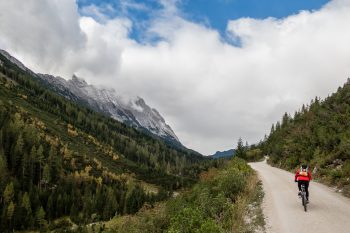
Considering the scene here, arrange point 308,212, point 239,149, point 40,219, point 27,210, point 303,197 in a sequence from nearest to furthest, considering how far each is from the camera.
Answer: point 308,212 < point 303,197 < point 239,149 < point 40,219 < point 27,210

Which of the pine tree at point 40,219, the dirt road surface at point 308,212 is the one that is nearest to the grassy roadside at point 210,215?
the dirt road surface at point 308,212

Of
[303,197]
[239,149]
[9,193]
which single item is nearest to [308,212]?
[303,197]

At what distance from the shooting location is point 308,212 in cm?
2028

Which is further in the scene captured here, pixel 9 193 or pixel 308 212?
pixel 9 193

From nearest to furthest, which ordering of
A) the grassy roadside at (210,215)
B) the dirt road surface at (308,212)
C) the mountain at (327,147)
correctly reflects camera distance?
the grassy roadside at (210,215) < the dirt road surface at (308,212) < the mountain at (327,147)

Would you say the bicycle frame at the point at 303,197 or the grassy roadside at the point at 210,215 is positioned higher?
the bicycle frame at the point at 303,197

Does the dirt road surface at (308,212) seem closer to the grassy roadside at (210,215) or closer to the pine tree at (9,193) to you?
the grassy roadside at (210,215)

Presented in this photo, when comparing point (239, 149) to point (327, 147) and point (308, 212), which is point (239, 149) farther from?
point (308, 212)

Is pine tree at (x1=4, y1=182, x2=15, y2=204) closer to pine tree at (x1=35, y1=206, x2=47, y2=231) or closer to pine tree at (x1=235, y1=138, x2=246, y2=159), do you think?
pine tree at (x1=35, y1=206, x2=47, y2=231)

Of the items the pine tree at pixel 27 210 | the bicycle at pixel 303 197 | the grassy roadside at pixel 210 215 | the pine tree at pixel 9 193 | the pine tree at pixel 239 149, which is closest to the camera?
the grassy roadside at pixel 210 215

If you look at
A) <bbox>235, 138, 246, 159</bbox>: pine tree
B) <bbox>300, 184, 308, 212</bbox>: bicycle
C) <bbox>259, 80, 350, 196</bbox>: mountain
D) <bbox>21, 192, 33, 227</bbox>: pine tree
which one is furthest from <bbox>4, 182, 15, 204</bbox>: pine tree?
<bbox>300, 184, 308, 212</bbox>: bicycle

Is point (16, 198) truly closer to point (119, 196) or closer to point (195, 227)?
point (119, 196)

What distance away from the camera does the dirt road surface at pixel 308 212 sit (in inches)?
672

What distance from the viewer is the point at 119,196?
618 feet
